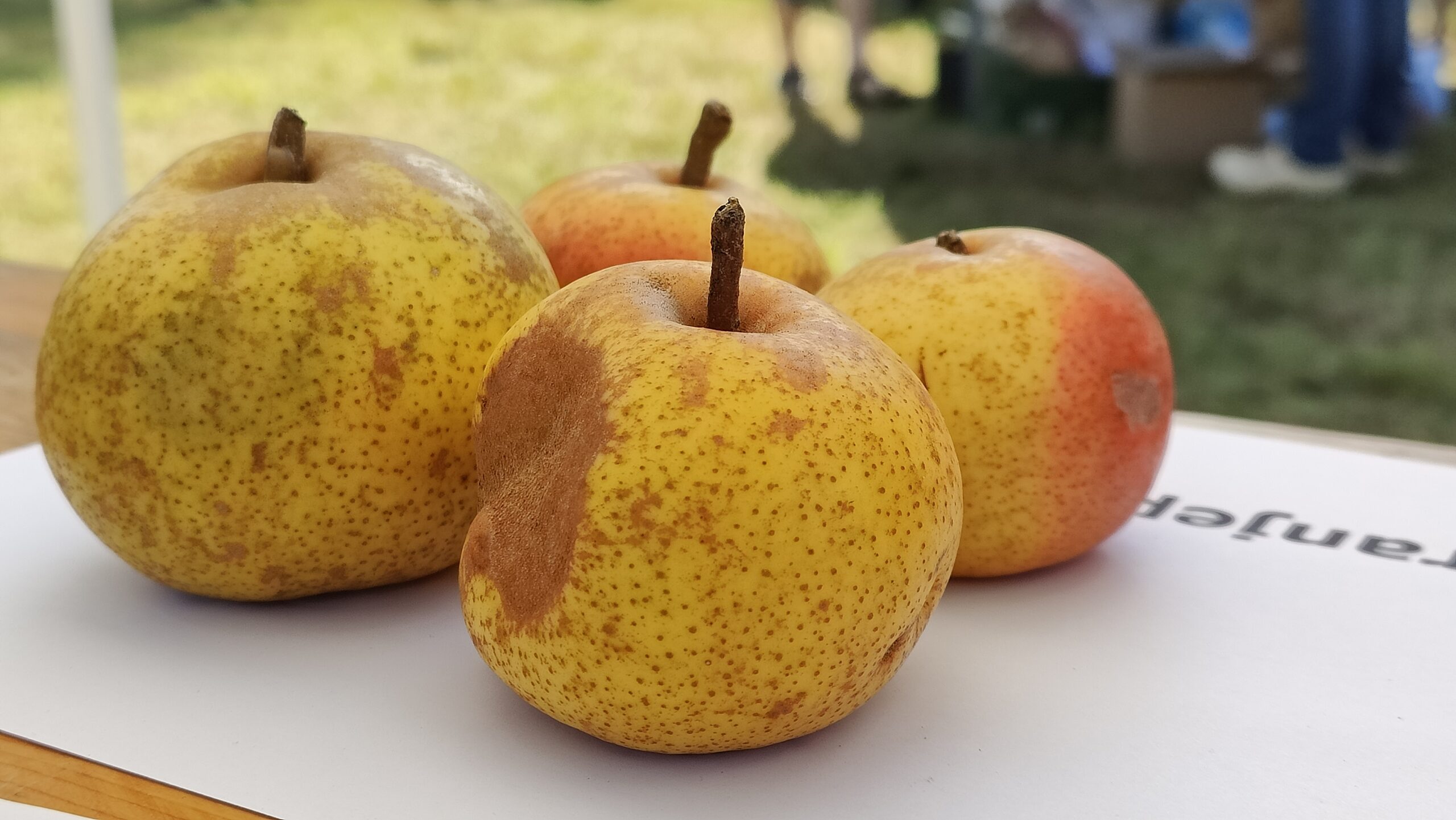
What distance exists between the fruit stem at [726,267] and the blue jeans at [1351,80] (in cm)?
371

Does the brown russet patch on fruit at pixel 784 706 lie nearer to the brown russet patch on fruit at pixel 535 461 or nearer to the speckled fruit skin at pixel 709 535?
the speckled fruit skin at pixel 709 535

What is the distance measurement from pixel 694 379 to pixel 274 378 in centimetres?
26

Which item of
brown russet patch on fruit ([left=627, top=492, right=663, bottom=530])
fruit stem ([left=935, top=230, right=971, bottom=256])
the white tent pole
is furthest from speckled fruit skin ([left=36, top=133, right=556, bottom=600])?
the white tent pole

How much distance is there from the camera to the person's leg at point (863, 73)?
→ 17.4ft

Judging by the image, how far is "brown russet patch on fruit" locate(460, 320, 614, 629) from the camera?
2.06 feet

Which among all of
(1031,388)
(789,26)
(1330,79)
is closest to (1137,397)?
(1031,388)

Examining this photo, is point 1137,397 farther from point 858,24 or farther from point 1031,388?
point 858,24

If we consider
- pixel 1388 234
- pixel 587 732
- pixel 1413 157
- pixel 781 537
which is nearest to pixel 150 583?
pixel 587 732

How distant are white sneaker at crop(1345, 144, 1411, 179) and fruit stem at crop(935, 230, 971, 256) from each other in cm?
374

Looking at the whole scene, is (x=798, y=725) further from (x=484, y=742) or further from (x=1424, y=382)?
(x=1424, y=382)

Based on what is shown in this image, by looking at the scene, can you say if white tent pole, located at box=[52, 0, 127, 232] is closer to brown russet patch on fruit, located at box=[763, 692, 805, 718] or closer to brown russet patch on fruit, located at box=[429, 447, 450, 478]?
brown russet patch on fruit, located at box=[429, 447, 450, 478]

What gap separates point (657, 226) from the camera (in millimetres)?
999

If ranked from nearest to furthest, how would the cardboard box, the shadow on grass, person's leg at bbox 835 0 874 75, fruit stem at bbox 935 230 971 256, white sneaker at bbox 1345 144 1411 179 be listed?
1. fruit stem at bbox 935 230 971 256
2. the shadow on grass
3. white sneaker at bbox 1345 144 1411 179
4. the cardboard box
5. person's leg at bbox 835 0 874 75

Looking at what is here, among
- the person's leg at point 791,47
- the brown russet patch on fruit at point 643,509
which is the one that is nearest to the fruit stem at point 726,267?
the brown russet patch on fruit at point 643,509
